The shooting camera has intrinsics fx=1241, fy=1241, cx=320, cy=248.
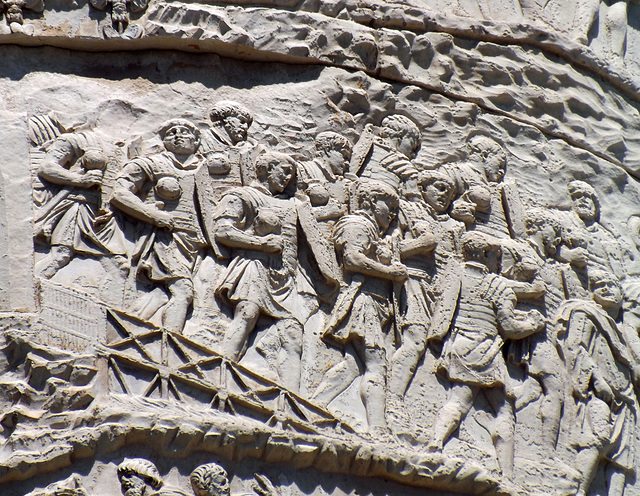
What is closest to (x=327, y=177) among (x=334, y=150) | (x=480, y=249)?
(x=334, y=150)

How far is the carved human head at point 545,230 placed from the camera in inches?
372

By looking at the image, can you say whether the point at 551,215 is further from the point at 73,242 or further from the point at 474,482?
the point at 73,242

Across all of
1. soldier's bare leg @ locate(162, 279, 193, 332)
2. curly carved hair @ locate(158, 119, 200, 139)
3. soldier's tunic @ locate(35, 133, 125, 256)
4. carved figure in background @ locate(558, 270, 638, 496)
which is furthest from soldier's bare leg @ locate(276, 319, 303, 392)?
carved figure in background @ locate(558, 270, 638, 496)

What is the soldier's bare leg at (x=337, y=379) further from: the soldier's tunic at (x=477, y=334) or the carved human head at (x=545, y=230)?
the carved human head at (x=545, y=230)

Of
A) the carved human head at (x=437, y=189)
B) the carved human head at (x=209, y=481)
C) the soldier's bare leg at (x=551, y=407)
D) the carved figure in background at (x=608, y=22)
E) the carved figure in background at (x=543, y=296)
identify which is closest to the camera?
the carved human head at (x=209, y=481)

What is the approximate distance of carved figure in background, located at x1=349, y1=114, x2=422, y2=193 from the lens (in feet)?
30.3

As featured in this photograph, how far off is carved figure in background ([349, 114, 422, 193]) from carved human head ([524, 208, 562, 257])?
97 centimetres

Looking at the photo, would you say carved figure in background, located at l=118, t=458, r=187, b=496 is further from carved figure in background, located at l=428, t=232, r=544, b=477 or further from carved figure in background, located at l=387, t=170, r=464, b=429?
carved figure in background, located at l=428, t=232, r=544, b=477

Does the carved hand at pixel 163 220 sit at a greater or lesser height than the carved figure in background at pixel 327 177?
lesser

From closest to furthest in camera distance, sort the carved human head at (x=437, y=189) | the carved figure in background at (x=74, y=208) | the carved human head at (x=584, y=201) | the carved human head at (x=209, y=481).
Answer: the carved human head at (x=209, y=481), the carved figure in background at (x=74, y=208), the carved human head at (x=437, y=189), the carved human head at (x=584, y=201)

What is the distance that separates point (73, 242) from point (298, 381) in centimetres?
173

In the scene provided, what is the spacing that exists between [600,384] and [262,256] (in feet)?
8.74

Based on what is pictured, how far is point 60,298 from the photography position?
7.78 meters

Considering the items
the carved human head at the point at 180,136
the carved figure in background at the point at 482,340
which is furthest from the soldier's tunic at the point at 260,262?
the carved figure in background at the point at 482,340
